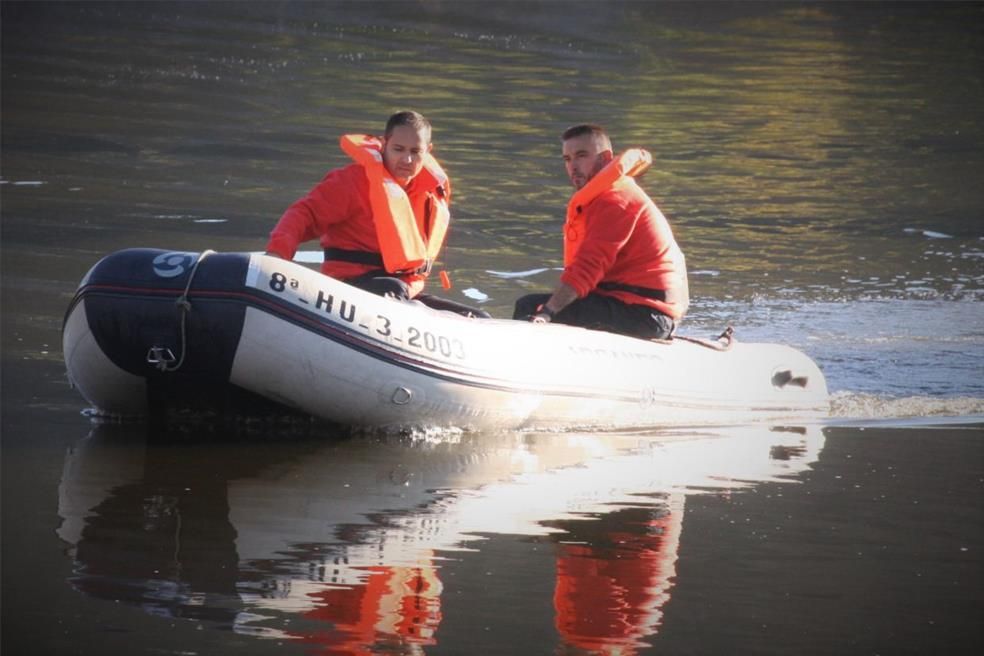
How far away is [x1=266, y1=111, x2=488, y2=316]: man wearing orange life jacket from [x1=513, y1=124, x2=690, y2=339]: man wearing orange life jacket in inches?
16.7

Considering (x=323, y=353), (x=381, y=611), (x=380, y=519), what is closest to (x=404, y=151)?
(x=323, y=353)

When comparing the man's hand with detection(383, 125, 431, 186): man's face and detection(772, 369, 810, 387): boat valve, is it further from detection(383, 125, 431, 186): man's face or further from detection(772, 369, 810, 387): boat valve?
detection(772, 369, 810, 387): boat valve

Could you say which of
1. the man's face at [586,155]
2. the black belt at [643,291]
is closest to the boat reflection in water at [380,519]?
the black belt at [643,291]

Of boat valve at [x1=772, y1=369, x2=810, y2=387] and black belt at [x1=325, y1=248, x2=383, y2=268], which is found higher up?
black belt at [x1=325, y1=248, x2=383, y2=268]

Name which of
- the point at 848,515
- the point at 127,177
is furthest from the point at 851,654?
the point at 127,177

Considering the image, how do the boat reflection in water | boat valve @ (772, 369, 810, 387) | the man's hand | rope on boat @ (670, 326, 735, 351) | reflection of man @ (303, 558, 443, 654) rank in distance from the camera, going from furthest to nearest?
boat valve @ (772, 369, 810, 387), rope on boat @ (670, 326, 735, 351), the man's hand, the boat reflection in water, reflection of man @ (303, 558, 443, 654)

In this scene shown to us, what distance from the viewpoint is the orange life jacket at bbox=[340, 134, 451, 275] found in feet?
23.8

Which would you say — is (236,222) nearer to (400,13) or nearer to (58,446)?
(58,446)

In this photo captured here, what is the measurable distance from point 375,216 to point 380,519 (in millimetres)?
1833

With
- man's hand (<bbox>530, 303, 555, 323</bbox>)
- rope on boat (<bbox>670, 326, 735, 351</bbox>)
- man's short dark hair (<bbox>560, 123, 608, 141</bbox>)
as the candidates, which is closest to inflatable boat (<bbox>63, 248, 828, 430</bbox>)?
man's hand (<bbox>530, 303, 555, 323</bbox>)

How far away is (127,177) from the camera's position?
1346 cm

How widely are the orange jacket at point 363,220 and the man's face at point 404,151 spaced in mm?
53

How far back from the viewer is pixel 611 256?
7.36 m

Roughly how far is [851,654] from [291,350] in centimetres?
272
